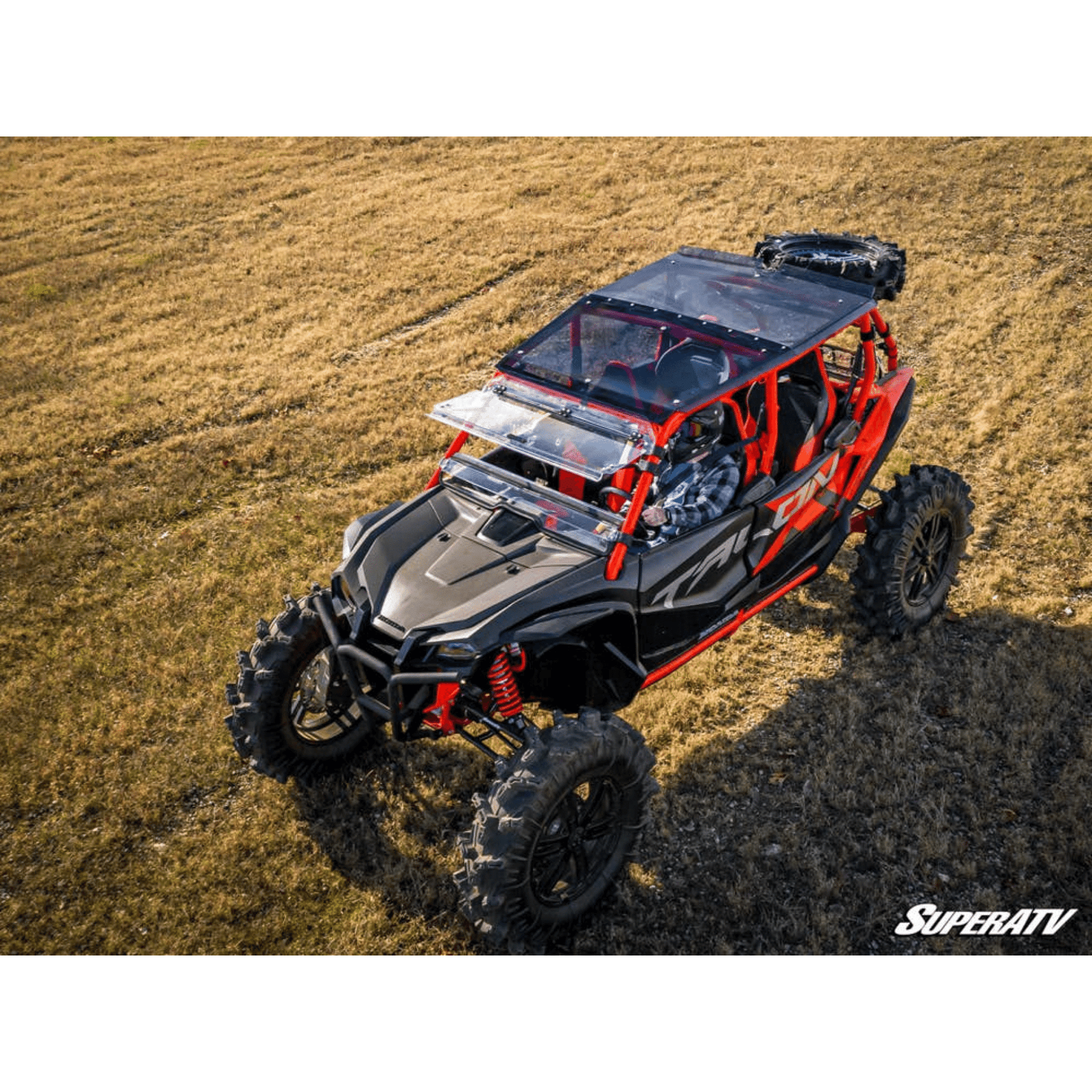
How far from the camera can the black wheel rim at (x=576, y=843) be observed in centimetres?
506


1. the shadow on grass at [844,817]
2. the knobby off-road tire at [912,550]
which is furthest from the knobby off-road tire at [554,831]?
the knobby off-road tire at [912,550]

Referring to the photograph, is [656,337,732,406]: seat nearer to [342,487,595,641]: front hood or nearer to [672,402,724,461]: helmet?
[672,402,724,461]: helmet

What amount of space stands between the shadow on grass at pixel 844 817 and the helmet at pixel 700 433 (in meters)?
1.83

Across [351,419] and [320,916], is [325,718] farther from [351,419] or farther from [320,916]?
[351,419]

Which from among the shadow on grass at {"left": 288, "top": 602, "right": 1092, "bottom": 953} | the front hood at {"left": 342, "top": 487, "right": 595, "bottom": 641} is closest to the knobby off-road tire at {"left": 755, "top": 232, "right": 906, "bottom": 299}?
the shadow on grass at {"left": 288, "top": 602, "right": 1092, "bottom": 953}

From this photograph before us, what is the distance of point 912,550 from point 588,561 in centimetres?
278

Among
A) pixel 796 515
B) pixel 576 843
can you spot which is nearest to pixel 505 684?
pixel 576 843

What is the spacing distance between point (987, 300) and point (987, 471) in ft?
13.3

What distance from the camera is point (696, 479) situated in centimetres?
621

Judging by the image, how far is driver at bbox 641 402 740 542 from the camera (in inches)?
235

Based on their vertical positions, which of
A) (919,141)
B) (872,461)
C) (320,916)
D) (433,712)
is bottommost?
(320,916)

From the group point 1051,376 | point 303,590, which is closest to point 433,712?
point 303,590

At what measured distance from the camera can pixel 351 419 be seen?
422 inches

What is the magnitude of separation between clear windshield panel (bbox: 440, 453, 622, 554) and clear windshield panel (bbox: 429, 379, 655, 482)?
0.83ft
